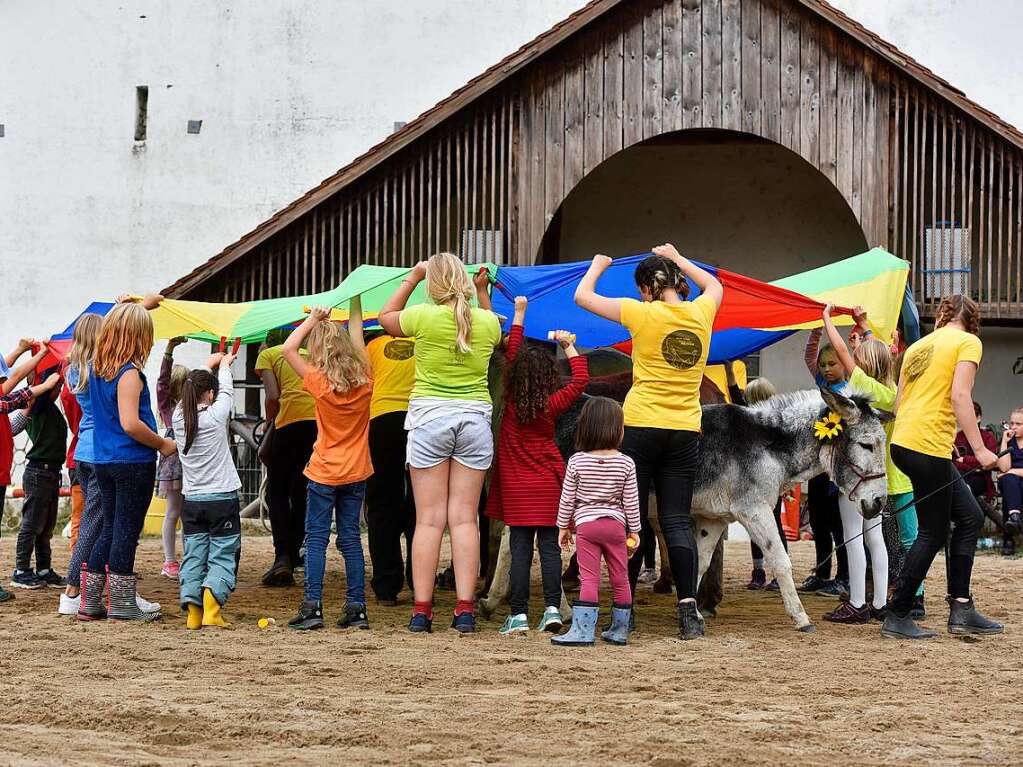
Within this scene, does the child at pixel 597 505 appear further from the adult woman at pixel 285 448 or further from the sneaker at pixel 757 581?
the sneaker at pixel 757 581

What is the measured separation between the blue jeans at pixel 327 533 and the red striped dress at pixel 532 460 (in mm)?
788

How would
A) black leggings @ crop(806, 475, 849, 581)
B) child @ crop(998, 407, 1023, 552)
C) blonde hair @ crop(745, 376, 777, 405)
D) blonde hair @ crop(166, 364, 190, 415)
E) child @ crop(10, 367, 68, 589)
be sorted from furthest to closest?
child @ crop(998, 407, 1023, 552)
blonde hair @ crop(745, 376, 777, 405)
child @ crop(10, 367, 68, 589)
blonde hair @ crop(166, 364, 190, 415)
black leggings @ crop(806, 475, 849, 581)

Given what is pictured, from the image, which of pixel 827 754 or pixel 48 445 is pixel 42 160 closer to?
pixel 48 445

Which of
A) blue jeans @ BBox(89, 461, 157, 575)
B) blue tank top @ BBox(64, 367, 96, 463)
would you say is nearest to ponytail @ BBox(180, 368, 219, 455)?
blue jeans @ BBox(89, 461, 157, 575)

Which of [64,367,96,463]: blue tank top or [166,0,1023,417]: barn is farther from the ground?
[166,0,1023,417]: barn

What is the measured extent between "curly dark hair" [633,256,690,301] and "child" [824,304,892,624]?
1.09 m

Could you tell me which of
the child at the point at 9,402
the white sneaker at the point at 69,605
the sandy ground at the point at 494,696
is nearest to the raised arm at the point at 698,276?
the sandy ground at the point at 494,696

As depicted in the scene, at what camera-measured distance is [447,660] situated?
611cm

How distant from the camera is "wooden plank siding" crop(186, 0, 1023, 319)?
13.4 metres

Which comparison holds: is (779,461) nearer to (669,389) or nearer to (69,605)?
(669,389)

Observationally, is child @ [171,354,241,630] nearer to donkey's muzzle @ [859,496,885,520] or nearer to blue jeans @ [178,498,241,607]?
blue jeans @ [178,498,241,607]

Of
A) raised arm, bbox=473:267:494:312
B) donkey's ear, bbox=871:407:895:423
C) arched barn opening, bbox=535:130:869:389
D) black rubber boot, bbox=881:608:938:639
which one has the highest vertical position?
arched barn opening, bbox=535:130:869:389

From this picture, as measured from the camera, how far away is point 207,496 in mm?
7289

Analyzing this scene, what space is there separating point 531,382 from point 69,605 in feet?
9.58
